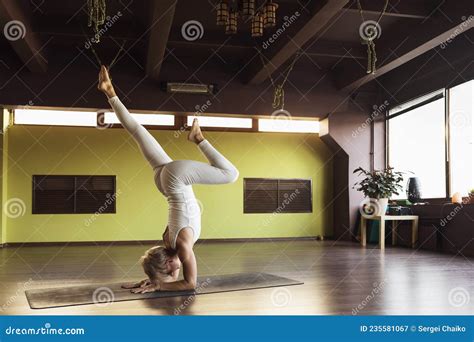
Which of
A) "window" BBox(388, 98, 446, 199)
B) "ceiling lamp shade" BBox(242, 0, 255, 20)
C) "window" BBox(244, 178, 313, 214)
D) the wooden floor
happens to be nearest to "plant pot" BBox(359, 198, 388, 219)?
the wooden floor

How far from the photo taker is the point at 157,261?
3404 millimetres

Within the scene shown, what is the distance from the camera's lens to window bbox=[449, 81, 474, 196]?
6066 mm

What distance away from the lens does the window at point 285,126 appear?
852 centimetres

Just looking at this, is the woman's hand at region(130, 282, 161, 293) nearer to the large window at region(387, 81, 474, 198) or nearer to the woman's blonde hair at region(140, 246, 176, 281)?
the woman's blonde hair at region(140, 246, 176, 281)

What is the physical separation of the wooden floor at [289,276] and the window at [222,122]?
2170mm

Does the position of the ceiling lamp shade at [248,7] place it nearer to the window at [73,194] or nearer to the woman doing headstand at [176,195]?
the woman doing headstand at [176,195]

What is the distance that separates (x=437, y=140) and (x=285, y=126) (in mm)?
2718

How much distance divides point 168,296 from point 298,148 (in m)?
5.72

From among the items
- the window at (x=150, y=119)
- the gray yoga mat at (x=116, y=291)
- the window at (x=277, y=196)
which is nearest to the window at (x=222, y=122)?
the window at (x=150, y=119)

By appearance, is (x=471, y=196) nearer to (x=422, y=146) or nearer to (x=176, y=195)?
(x=422, y=146)

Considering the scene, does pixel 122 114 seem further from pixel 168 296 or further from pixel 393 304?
pixel 393 304

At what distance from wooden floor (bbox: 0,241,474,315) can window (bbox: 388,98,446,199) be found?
1111mm

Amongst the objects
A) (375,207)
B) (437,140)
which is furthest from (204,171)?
(437,140)

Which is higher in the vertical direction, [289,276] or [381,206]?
[381,206]
